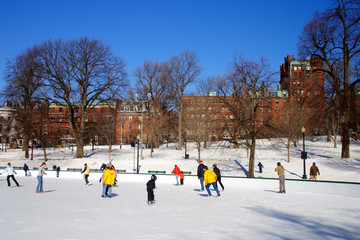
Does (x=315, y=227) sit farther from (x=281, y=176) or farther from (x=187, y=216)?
(x=281, y=176)

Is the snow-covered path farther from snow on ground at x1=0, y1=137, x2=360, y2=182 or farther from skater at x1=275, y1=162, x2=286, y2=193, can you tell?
snow on ground at x1=0, y1=137, x2=360, y2=182

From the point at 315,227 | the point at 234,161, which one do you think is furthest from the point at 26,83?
the point at 315,227

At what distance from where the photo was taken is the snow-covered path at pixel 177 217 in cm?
809

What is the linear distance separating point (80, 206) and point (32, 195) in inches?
185

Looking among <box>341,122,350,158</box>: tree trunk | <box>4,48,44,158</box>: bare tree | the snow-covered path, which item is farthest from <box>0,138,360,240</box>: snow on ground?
<box>4,48,44,158</box>: bare tree

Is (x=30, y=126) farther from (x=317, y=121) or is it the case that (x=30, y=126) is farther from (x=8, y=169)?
(x=317, y=121)

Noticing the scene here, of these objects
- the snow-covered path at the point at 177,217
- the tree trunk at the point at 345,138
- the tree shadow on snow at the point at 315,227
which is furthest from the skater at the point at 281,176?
the tree trunk at the point at 345,138

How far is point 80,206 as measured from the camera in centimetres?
1271

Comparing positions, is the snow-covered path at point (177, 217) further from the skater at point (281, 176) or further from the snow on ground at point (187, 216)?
the skater at point (281, 176)

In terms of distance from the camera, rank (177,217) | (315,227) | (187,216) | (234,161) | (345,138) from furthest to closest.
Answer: (234,161) < (345,138) < (187,216) < (177,217) < (315,227)

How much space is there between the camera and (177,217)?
Answer: 1052 cm

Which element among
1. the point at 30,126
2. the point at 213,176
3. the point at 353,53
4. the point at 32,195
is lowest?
the point at 32,195

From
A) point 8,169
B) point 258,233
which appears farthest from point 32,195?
point 258,233

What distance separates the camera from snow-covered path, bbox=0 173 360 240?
8.09 metres
